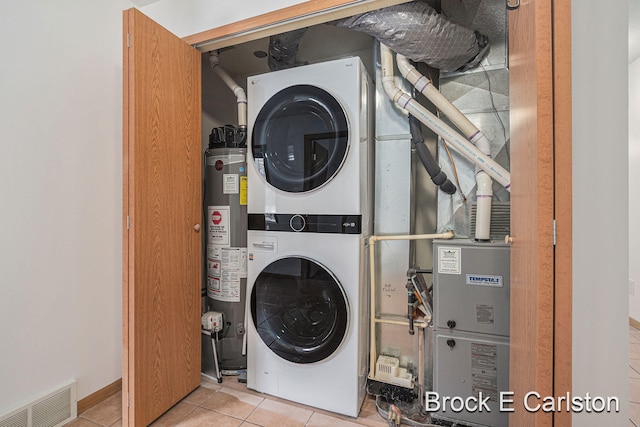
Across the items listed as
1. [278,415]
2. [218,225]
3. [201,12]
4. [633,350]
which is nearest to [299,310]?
[278,415]

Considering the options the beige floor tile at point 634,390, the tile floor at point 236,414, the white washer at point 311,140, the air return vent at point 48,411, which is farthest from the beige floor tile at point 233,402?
the beige floor tile at point 634,390

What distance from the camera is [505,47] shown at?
1762 millimetres

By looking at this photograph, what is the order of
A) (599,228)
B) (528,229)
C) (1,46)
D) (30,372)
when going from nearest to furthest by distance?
(599,228), (528,229), (1,46), (30,372)

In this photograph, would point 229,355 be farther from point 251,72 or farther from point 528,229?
point 251,72

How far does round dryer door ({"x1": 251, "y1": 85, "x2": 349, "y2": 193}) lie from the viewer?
5.35ft

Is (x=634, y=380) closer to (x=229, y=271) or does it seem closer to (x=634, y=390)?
(x=634, y=390)

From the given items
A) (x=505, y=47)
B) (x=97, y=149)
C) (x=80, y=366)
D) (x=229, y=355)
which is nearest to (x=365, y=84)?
(x=505, y=47)

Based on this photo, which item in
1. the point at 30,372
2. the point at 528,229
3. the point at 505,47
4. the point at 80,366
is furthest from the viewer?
the point at 505,47

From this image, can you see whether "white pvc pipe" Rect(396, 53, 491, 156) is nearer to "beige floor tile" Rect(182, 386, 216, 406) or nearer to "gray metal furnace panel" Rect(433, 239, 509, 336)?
"gray metal furnace panel" Rect(433, 239, 509, 336)

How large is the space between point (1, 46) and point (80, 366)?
168 centimetres

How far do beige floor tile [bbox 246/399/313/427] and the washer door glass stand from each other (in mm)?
286

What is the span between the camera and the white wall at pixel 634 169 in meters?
0.60

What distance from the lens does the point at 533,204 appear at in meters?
0.77

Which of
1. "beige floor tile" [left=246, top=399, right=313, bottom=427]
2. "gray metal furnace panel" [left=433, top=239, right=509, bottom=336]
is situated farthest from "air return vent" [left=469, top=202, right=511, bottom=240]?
"beige floor tile" [left=246, top=399, right=313, bottom=427]
